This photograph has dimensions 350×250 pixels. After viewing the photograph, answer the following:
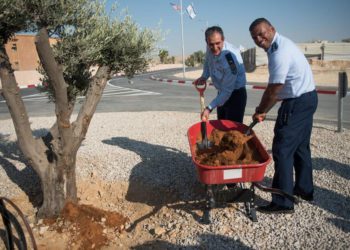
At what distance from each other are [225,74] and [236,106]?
478 millimetres

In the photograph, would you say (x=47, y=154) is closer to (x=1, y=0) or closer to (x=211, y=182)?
(x=1, y=0)

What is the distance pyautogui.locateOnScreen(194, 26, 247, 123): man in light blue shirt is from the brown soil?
44 cm

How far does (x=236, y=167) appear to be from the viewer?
327 centimetres

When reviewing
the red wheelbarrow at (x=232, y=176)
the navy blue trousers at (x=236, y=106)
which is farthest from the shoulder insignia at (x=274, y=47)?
the red wheelbarrow at (x=232, y=176)

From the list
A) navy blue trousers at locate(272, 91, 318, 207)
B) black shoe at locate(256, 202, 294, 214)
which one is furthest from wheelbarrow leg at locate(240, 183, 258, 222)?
navy blue trousers at locate(272, 91, 318, 207)

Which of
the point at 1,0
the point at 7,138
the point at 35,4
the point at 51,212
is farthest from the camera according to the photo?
the point at 7,138

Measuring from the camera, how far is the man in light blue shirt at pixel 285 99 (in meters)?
3.46

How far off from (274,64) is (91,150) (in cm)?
386

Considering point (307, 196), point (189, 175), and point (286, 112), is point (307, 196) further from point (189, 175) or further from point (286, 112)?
point (189, 175)

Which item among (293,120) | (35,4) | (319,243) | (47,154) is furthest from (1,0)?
(319,243)

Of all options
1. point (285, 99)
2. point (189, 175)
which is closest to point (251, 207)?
point (285, 99)

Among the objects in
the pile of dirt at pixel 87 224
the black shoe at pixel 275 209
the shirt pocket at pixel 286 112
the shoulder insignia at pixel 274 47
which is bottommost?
the pile of dirt at pixel 87 224

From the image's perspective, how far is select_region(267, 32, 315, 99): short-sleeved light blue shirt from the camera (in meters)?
3.42

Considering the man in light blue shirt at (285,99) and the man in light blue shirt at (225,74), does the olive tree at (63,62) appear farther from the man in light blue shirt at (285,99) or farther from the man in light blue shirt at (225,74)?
the man in light blue shirt at (285,99)
